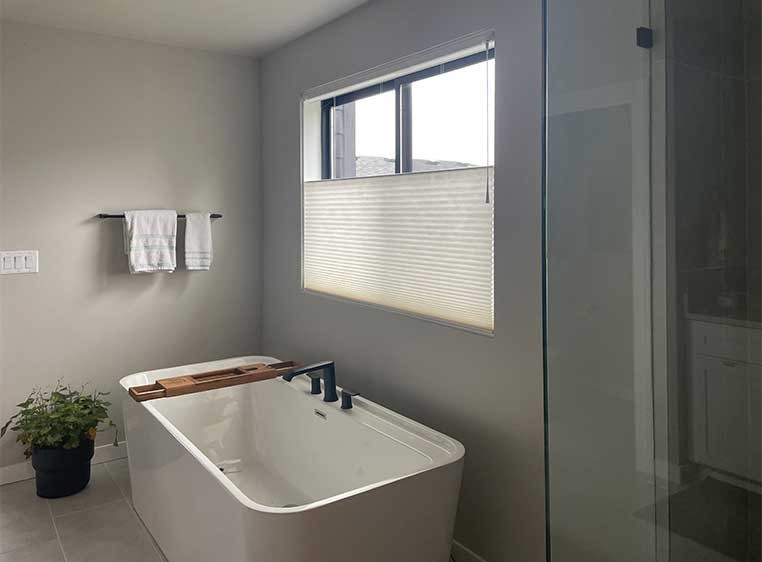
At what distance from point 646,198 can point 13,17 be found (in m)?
3.47

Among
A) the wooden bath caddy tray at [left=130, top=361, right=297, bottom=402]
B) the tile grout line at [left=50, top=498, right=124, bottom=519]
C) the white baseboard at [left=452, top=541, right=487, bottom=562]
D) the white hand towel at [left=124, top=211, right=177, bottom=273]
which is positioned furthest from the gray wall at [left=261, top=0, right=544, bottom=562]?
the tile grout line at [left=50, top=498, right=124, bottom=519]

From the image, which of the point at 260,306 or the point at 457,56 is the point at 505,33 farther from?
the point at 260,306

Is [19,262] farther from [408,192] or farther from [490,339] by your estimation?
[490,339]

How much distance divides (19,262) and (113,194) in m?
0.62

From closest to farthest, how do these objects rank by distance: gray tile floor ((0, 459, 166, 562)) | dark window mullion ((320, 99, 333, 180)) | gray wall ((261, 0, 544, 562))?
gray wall ((261, 0, 544, 562)), gray tile floor ((0, 459, 166, 562)), dark window mullion ((320, 99, 333, 180))

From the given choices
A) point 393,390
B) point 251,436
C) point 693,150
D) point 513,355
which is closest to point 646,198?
point 693,150

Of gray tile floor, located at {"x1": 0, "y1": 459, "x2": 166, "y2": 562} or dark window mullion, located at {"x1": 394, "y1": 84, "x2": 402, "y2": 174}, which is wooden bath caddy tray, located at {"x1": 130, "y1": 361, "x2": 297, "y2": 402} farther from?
dark window mullion, located at {"x1": 394, "y1": 84, "x2": 402, "y2": 174}

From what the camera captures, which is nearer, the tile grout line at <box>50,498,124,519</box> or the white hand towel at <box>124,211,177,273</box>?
the tile grout line at <box>50,498,124,519</box>

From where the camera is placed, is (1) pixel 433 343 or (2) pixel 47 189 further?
(2) pixel 47 189

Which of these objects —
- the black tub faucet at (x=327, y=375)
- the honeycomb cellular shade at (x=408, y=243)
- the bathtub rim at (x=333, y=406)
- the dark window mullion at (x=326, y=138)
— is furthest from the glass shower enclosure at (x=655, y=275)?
the dark window mullion at (x=326, y=138)

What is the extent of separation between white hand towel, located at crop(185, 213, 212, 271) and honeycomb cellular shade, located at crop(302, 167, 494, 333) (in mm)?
634

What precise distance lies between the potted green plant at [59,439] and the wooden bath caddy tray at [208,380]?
1.33ft

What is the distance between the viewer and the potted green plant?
3254 mm

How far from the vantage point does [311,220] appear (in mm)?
3701
